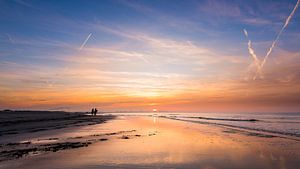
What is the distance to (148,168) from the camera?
10.5 metres

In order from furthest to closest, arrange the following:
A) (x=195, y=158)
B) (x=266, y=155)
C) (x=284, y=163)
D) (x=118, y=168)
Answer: (x=266, y=155) → (x=195, y=158) → (x=284, y=163) → (x=118, y=168)

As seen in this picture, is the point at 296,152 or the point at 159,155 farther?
the point at 296,152

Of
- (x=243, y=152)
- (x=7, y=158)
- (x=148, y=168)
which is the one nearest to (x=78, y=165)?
(x=148, y=168)

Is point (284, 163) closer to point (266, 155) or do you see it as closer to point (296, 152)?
point (266, 155)

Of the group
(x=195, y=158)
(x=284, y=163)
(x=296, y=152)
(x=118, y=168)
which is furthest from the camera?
(x=296, y=152)

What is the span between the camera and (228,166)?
36.4 ft

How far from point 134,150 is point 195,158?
3.91m

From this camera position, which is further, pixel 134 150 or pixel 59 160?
pixel 134 150

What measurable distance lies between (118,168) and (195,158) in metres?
4.28

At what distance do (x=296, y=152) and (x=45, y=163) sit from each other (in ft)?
44.4

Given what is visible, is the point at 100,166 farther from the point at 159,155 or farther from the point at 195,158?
the point at 195,158

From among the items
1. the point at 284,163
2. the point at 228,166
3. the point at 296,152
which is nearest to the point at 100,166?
the point at 228,166

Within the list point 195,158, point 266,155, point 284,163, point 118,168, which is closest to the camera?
point 118,168

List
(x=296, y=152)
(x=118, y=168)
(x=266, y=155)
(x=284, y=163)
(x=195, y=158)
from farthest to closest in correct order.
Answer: (x=296, y=152), (x=266, y=155), (x=195, y=158), (x=284, y=163), (x=118, y=168)
